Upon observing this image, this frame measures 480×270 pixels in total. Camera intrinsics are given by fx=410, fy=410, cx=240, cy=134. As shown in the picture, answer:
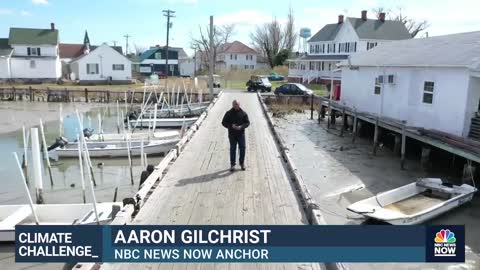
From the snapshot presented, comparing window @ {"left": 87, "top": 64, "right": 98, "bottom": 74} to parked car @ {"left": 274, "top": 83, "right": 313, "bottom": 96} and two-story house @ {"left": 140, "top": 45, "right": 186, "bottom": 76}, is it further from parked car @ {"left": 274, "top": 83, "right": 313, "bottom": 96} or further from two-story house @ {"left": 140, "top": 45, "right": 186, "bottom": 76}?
parked car @ {"left": 274, "top": 83, "right": 313, "bottom": 96}

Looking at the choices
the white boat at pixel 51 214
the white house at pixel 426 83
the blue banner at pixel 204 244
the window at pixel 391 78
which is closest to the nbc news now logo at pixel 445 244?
the blue banner at pixel 204 244

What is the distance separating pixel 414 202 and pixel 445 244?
643 cm

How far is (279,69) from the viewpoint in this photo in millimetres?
77438

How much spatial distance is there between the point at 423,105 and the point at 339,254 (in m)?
15.2

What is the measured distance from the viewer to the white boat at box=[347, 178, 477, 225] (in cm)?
1161

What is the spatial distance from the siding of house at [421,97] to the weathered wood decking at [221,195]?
26.7ft

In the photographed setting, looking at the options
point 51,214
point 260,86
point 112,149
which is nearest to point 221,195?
point 51,214

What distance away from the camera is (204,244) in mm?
5961

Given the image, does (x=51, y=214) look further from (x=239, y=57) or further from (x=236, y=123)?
(x=239, y=57)

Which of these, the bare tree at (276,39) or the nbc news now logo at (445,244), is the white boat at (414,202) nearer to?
the nbc news now logo at (445,244)

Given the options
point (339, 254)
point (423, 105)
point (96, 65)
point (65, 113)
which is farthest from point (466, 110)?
point (96, 65)

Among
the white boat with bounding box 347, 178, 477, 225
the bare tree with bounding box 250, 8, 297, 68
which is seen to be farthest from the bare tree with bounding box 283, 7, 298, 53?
the white boat with bounding box 347, 178, 477, 225

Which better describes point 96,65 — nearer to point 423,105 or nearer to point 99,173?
point 99,173

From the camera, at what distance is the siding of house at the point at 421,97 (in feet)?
53.2
